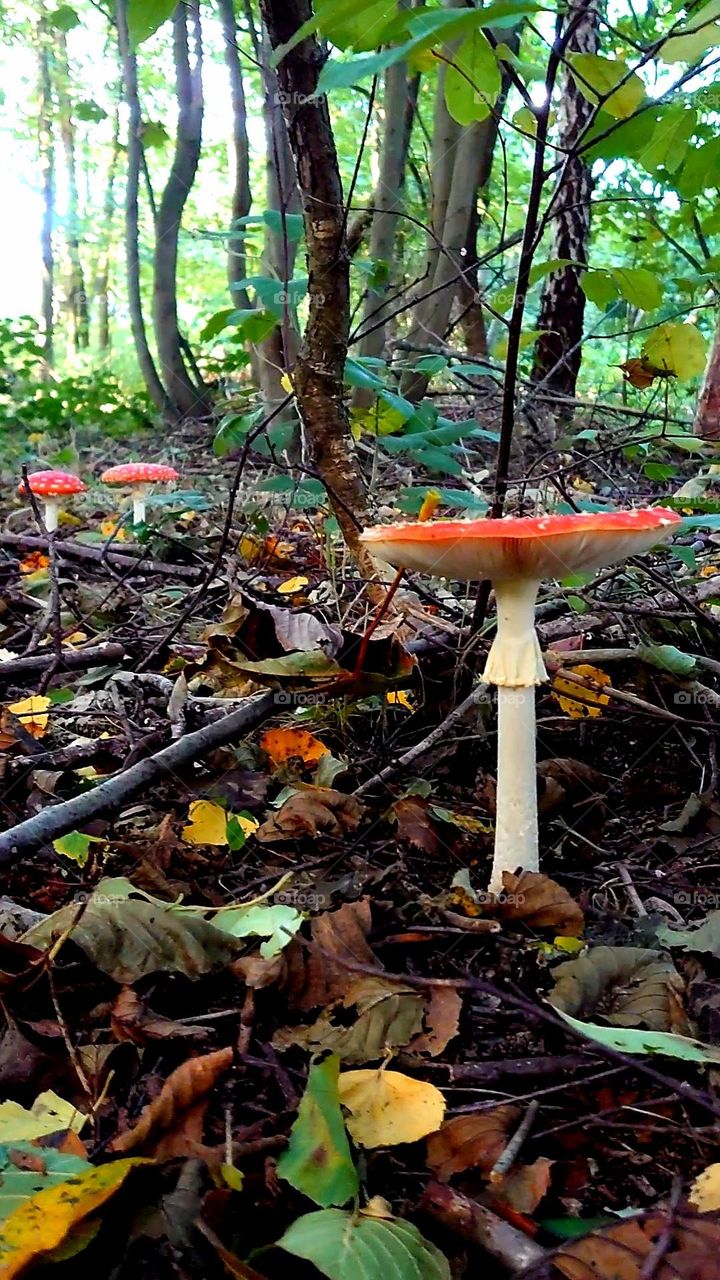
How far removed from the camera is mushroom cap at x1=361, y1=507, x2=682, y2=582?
1694 millimetres

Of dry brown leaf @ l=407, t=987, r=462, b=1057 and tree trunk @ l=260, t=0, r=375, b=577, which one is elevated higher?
tree trunk @ l=260, t=0, r=375, b=577

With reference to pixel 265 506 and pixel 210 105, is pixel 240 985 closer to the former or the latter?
pixel 265 506

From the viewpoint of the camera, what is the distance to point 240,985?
5.73 feet

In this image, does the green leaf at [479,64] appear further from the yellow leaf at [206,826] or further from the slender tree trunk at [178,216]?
the slender tree trunk at [178,216]

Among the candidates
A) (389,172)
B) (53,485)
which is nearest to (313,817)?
(53,485)

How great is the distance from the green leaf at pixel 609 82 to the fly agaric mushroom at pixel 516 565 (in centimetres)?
102

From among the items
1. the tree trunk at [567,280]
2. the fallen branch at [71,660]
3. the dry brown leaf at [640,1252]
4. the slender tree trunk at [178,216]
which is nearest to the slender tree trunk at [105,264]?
the slender tree trunk at [178,216]

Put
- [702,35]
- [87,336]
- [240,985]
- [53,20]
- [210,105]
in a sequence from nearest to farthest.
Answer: [702,35] < [240,985] < [53,20] < [210,105] < [87,336]

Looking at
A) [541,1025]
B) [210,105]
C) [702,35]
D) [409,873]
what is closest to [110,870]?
[409,873]

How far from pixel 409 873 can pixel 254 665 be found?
0.65 meters

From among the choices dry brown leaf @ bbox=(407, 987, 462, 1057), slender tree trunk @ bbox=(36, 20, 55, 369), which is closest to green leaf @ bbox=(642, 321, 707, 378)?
dry brown leaf @ bbox=(407, 987, 462, 1057)

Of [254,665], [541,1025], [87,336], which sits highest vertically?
[87,336]

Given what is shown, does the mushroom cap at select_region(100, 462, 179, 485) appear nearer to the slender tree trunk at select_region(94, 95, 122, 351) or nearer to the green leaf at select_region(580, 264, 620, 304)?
the green leaf at select_region(580, 264, 620, 304)

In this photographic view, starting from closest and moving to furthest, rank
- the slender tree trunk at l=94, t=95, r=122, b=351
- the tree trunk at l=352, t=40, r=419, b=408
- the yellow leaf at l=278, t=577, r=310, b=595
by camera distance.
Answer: the yellow leaf at l=278, t=577, r=310, b=595 → the tree trunk at l=352, t=40, r=419, b=408 → the slender tree trunk at l=94, t=95, r=122, b=351
